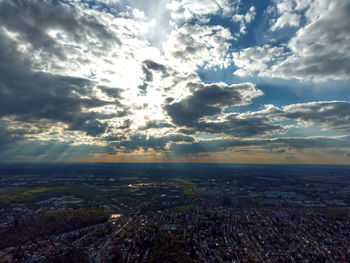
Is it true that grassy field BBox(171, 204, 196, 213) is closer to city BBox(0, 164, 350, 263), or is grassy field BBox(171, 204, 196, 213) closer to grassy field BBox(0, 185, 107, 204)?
city BBox(0, 164, 350, 263)

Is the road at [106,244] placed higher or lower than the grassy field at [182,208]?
lower

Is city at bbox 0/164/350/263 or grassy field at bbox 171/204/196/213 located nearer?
city at bbox 0/164/350/263

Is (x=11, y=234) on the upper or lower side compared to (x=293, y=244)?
upper

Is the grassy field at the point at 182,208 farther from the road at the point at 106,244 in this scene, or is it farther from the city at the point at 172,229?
the road at the point at 106,244

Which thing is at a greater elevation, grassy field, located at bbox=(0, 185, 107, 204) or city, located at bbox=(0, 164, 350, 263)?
grassy field, located at bbox=(0, 185, 107, 204)

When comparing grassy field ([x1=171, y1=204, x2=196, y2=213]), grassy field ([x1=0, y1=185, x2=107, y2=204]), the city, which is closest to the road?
the city

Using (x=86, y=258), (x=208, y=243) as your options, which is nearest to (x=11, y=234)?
(x=86, y=258)

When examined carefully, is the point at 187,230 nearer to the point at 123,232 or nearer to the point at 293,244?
the point at 123,232

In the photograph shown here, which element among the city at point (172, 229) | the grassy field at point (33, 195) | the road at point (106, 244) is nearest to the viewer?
the road at point (106, 244)

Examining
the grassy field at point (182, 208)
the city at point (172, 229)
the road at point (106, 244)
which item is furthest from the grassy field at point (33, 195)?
the road at point (106, 244)

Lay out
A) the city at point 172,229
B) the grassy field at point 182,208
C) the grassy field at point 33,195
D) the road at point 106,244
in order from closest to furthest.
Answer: the road at point 106,244 → the city at point 172,229 → the grassy field at point 182,208 → the grassy field at point 33,195

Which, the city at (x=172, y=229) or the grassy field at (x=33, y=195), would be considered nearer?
the city at (x=172, y=229)
